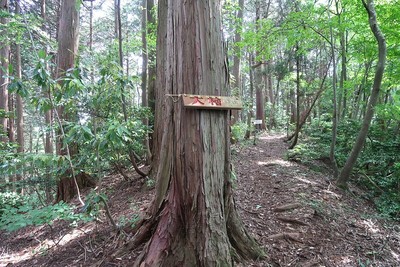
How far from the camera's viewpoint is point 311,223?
3795 mm

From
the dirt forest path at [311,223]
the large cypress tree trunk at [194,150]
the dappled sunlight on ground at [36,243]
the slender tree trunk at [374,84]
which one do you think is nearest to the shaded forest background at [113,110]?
the large cypress tree trunk at [194,150]

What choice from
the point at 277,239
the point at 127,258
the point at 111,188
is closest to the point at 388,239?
the point at 277,239

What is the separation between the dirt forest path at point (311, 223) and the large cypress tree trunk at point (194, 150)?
814 millimetres

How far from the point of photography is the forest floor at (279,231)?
10.00ft

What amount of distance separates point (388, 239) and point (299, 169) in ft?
10.2

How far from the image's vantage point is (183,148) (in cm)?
240

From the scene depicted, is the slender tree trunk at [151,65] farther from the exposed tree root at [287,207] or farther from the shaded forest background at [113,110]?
the exposed tree root at [287,207]

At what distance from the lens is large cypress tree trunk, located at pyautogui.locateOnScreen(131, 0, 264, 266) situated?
2387 mm

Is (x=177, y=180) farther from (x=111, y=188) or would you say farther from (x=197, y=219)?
(x=111, y=188)

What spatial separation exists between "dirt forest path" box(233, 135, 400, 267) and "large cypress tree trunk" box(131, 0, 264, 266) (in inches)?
32.0

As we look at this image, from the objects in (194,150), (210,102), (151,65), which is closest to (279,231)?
(194,150)

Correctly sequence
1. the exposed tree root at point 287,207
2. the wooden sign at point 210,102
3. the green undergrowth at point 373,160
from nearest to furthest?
the wooden sign at point 210,102 < the exposed tree root at point 287,207 < the green undergrowth at point 373,160

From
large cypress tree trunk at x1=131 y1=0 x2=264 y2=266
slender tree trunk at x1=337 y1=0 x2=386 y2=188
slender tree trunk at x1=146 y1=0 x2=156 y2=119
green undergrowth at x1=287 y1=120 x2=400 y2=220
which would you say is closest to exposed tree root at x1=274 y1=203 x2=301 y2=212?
large cypress tree trunk at x1=131 y1=0 x2=264 y2=266

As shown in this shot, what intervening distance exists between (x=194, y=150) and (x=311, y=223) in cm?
257
